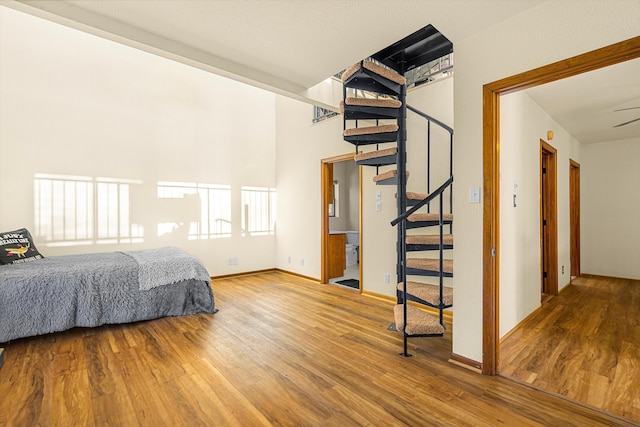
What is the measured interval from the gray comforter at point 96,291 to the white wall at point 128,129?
1.17m

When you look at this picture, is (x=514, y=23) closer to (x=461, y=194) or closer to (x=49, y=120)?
(x=461, y=194)

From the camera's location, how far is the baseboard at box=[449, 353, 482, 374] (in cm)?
218

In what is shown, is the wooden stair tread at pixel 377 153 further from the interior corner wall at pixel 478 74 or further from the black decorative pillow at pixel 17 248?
the black decorative pillow at pixel 17 248

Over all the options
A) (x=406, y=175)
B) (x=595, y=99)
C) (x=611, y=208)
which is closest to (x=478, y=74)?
(x=406, y=175)

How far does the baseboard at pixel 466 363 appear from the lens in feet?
7.16

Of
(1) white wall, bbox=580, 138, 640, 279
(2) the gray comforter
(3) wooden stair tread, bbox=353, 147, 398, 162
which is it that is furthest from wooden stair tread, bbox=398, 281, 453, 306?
(1) white wall, bbox=580, 138, 640, 279

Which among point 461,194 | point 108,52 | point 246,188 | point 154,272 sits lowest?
point 154,272

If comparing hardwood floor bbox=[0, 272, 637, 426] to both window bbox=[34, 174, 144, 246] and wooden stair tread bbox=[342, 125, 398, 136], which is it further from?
wooden stair tread bbox=[342, 125, 398, 136]

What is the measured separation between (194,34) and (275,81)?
0.97 metres

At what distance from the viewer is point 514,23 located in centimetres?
201

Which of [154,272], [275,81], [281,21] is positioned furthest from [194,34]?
[154,272]

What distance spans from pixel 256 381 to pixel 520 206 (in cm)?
289

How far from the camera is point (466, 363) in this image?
2.24 m

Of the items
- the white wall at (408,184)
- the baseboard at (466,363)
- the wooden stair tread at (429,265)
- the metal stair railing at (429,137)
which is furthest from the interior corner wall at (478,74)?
the white wall at (408,184)
